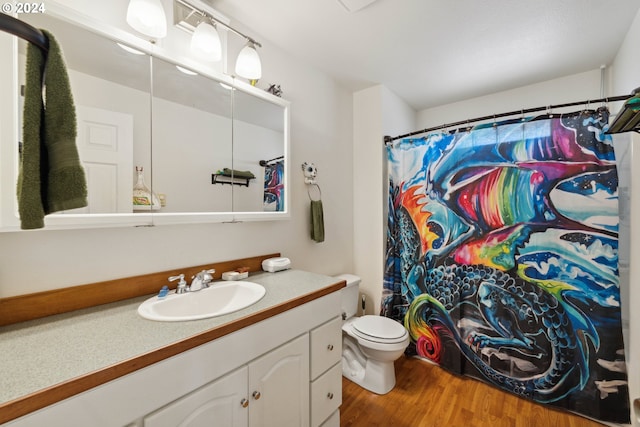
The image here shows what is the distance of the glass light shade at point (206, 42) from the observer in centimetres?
127

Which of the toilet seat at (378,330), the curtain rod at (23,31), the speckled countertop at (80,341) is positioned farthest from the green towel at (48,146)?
the toilet seat at (378,330)

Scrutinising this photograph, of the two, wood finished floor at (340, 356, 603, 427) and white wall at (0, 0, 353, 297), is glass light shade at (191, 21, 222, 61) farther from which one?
wood finished floor at (340, 356, 603, 427)

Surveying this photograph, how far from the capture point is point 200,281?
1238mm

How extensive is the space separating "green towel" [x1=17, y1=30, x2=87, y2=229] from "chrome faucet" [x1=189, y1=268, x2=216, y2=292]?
2.15ft

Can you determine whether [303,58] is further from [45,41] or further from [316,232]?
[45,41]

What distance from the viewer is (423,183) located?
214 cm

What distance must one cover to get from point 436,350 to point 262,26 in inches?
104

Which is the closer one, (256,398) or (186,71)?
(256,398)

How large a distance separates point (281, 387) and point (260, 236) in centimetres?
86

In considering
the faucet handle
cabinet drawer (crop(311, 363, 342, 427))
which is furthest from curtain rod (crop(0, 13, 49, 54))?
cabinet drawer (crop(311, 363, 342, 427))

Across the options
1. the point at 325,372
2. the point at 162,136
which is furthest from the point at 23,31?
the point at 325,372

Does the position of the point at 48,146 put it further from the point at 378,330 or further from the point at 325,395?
the point at 378,330

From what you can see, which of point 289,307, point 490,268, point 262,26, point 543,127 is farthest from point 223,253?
point 543,127

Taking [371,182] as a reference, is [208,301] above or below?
below
